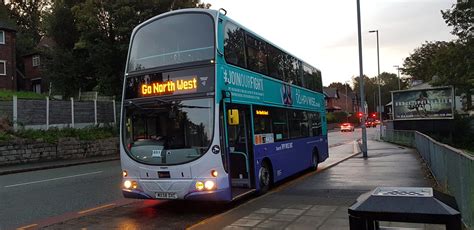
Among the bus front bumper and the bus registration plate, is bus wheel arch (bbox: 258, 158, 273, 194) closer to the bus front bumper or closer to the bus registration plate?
the bus registration plate

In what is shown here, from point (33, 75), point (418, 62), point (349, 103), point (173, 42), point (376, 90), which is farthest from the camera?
point (349, 103)

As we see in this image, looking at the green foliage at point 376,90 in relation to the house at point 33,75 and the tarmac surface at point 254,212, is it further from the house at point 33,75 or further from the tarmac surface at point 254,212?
the tarmac surface at point 254,212

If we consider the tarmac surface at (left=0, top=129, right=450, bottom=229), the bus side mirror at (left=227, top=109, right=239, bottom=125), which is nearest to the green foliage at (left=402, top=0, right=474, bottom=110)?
the tarmac surface at (left=0, top=129, right=450, bottom=229)

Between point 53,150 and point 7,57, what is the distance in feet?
78.2

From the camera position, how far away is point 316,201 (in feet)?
30.5

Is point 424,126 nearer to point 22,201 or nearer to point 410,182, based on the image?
point 410,182

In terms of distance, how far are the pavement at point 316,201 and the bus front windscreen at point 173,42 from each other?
3153mm

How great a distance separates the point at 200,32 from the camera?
30.0 feet

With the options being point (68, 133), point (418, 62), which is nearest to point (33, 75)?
point (68, 133)

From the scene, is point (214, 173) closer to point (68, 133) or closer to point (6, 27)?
point (68, 133)

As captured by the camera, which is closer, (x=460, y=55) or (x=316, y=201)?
(x=316, y=201)

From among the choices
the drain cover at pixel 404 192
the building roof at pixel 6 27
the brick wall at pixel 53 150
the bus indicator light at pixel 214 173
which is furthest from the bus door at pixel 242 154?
the building roof at pixel 6 27

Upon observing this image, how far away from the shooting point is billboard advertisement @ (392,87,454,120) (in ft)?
110

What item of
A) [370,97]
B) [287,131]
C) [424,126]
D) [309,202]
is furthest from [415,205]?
[370,97]
